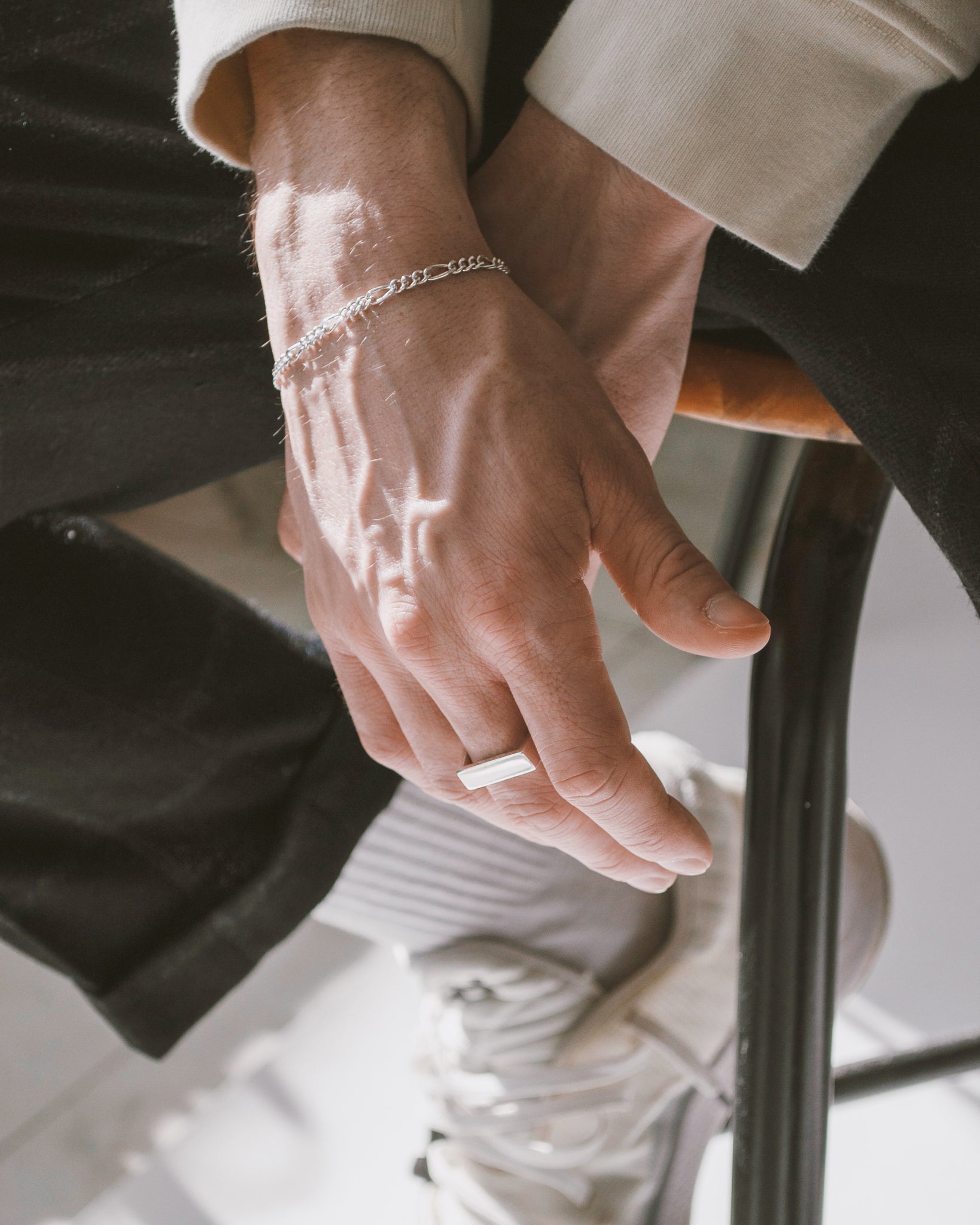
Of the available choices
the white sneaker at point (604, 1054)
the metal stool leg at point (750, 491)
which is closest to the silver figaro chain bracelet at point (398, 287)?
the white sneaker at point (604, 1054)

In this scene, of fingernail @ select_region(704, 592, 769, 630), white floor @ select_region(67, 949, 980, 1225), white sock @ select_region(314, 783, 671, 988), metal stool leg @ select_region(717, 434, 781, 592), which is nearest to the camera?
fingernail @ select_region(704, 592, 769, 630)

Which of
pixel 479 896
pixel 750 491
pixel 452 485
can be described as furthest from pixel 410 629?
pixel 750 491

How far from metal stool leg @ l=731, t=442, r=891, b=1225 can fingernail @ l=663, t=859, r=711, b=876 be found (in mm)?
114

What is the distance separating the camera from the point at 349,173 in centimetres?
38

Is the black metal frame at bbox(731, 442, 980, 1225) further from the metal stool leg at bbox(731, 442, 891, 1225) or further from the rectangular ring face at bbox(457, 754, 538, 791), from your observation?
the rectangular ring face at bbox(457, 754, 538, 791)

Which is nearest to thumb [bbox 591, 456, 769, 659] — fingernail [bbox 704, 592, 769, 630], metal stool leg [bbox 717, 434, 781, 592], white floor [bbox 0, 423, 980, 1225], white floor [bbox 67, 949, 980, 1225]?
fingernail [bbox 704, 592, 769, 630]

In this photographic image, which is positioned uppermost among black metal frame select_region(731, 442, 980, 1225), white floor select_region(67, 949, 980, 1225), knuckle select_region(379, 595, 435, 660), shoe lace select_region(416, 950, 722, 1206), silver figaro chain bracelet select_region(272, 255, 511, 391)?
silver figaro chain bracelet select_region(272, 255, 511, 391)

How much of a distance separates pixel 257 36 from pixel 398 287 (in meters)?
0.11

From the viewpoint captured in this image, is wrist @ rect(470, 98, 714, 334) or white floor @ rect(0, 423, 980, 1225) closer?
wrist @ rect(470, 98, 714, 334)

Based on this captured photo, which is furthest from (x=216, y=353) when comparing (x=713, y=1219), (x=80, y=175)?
(x=713, y=1219)

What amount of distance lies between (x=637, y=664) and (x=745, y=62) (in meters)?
1.04

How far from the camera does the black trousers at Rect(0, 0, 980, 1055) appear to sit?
0.36 metres

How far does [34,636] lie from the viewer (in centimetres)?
51

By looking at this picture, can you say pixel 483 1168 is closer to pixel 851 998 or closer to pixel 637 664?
pixel 851 998
